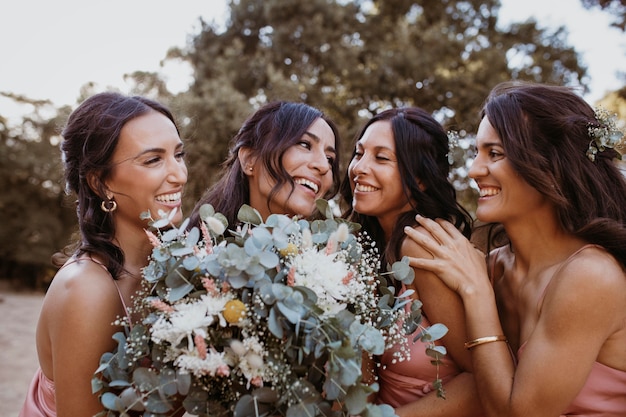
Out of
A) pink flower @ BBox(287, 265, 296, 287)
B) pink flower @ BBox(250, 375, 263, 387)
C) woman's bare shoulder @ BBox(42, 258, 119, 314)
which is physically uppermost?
pink flower @ BBox(287, 265, 296, 287)

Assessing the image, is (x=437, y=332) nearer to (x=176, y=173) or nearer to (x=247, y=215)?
(x=247, y=215)

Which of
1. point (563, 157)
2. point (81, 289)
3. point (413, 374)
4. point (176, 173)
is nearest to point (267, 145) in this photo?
point (176, 173)

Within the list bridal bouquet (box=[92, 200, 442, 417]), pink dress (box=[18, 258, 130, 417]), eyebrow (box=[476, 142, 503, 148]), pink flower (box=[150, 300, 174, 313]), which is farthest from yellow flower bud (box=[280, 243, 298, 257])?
pink dress (box=[18, 258, 130, 417])

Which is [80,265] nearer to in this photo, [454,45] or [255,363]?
[255,363]

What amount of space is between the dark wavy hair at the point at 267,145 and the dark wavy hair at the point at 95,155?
675 mm

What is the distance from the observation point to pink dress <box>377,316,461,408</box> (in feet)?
10.5

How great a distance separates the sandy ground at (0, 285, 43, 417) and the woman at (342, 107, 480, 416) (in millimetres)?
7327

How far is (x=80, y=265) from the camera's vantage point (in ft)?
9.27

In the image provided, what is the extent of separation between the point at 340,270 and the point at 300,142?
178 cm

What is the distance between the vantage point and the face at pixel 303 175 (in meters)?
3.81

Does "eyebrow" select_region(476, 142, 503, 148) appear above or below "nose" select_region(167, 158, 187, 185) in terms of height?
above

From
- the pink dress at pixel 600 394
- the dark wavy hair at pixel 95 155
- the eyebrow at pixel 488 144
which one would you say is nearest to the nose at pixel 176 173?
the dark wavy hair at pixel 95 155

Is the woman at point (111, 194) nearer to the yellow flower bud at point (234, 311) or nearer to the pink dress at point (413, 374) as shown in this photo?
the yellow flower bud at point (234, 311)

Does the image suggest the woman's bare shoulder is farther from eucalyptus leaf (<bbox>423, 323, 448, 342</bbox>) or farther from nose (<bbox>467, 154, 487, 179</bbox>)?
nose (<bbox>467, 154, 487, 179</bbox>)
